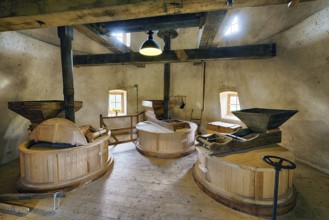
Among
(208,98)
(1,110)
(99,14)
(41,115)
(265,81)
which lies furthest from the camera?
(208,98)

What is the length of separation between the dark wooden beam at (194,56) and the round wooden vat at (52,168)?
10.3 feet

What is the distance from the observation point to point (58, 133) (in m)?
3.01

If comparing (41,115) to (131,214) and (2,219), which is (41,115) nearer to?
(2,219)

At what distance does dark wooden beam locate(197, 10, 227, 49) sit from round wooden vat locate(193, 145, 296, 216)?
2486 mm

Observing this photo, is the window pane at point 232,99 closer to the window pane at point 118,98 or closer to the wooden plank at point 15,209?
the window pane at point 118,98

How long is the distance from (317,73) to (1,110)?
7.76 m

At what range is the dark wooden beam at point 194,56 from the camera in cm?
452

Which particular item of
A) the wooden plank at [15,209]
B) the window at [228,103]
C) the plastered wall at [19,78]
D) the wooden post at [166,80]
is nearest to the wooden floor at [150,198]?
the wooden plank at [15,209]

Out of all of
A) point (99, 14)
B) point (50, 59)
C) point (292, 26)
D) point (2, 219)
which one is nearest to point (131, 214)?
point (2, 219)

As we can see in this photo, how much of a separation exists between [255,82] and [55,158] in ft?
19.4

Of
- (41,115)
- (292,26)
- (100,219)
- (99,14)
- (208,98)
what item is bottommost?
(100,219)

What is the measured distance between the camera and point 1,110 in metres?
4.02

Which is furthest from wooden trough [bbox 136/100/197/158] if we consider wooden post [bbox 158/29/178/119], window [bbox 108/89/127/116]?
window [bbox 108/89/127/116]

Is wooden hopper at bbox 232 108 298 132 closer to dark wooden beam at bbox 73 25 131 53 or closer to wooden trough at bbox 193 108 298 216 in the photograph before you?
wooden trough at bbox 193 108 298 216
